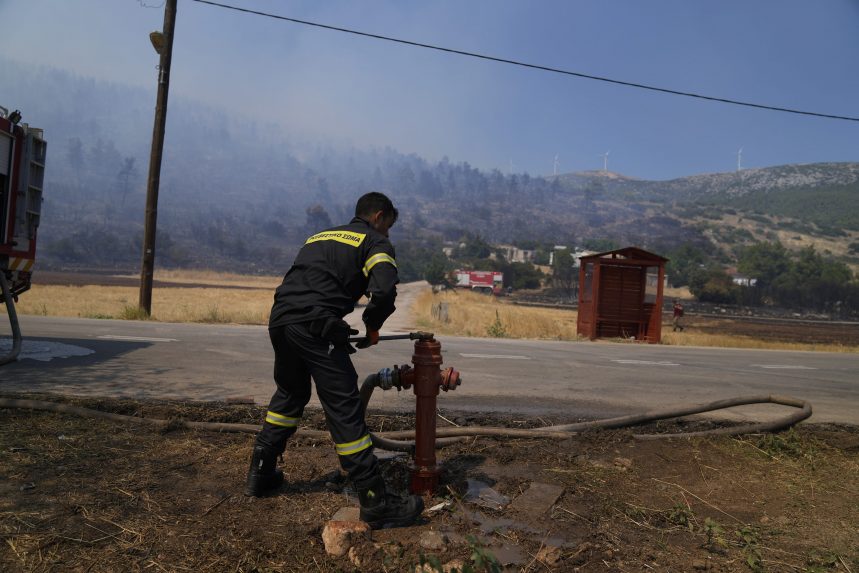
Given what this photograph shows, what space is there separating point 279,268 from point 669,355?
119 meters

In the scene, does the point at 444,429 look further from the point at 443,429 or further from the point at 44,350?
the point at 44,350

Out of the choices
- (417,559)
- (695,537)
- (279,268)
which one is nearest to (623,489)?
(695,537)

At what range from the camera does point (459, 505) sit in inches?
135

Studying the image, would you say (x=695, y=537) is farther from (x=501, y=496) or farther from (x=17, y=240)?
(x=17, y=240)

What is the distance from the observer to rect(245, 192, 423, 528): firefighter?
125 inches

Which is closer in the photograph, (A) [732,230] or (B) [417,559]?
(B) [417,559]

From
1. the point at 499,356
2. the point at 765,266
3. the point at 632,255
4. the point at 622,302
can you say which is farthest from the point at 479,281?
the point at 499,356

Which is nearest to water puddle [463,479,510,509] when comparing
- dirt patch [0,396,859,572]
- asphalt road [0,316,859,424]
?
dirt patch [0,396,859,572]

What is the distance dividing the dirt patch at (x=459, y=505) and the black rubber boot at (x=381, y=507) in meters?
0.06

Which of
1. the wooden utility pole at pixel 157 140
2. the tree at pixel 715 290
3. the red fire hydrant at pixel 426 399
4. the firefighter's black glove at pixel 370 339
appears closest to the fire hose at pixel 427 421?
the red fire hydrant at pixel 426 399

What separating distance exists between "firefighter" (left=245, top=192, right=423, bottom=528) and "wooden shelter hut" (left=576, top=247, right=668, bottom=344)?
50.9 feet

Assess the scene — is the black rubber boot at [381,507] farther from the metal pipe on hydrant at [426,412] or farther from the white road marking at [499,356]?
the white road marking at [499,356]

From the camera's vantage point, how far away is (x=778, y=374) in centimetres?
1046

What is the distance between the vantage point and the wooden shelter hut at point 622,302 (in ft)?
59.5
